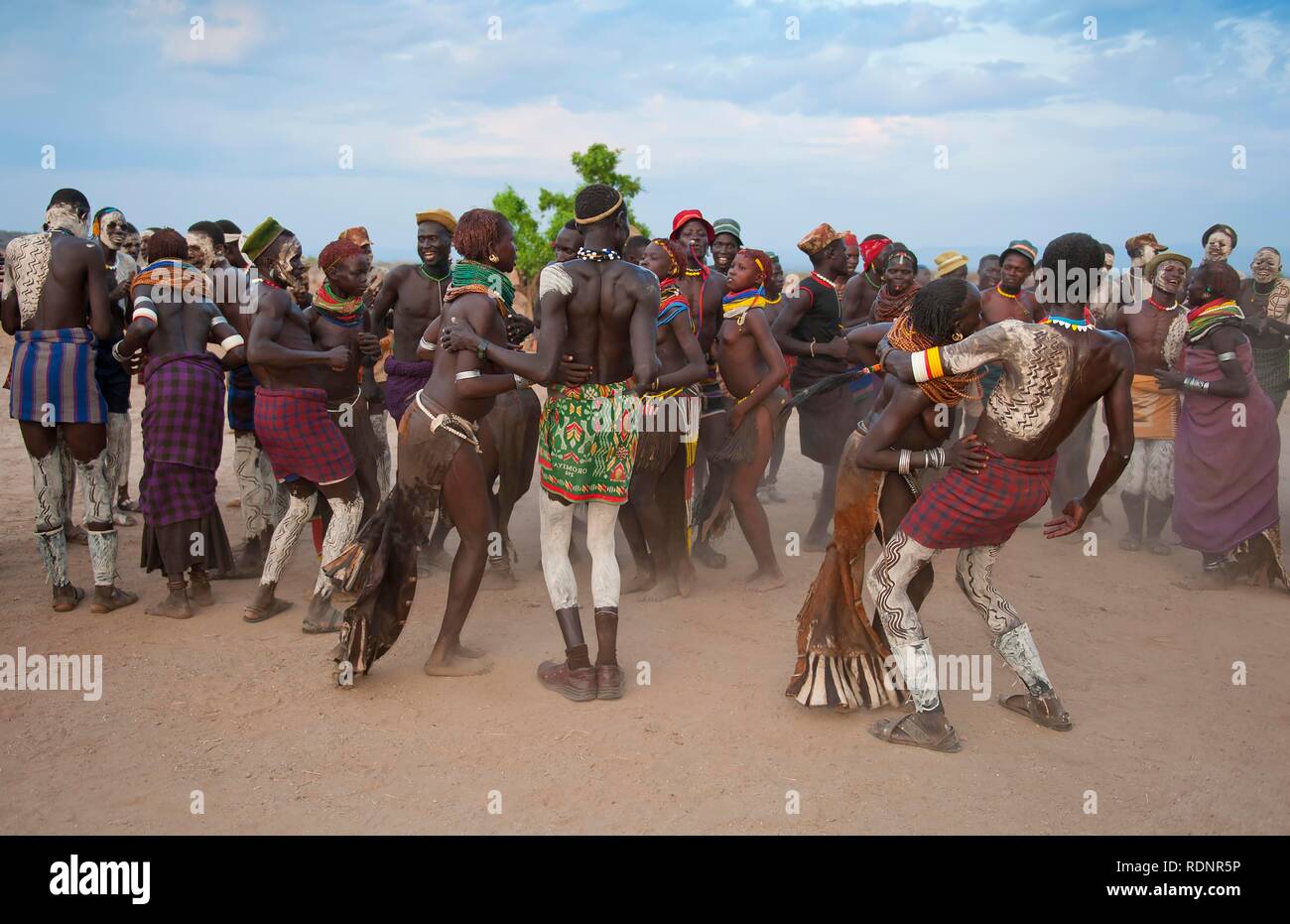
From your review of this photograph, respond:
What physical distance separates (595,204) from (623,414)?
927mm

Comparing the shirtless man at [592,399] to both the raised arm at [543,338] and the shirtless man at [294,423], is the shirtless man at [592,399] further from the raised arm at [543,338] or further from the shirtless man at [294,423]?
the shirtless man at [294,423]

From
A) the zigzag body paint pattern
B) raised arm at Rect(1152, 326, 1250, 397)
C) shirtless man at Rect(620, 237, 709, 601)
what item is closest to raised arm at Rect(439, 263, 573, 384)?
shirtless man at Rect(620, 237, 709, 601)

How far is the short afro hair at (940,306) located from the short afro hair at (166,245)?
4.13m

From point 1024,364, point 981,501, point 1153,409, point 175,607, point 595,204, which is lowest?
point 175,607

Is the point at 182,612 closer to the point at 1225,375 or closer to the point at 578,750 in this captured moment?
the point at 578,750

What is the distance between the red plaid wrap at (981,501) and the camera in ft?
12.4

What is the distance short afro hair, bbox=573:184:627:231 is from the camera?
171 inches

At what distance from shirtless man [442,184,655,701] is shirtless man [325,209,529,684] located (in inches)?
6.0

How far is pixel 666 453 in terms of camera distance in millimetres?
5512

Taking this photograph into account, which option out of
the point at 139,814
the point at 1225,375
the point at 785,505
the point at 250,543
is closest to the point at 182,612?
the point at 250,543

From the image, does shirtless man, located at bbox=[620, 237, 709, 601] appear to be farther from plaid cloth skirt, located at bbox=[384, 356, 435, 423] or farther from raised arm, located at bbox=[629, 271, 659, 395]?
plaid cloth skirt, located at bbox=[384, 356, 435, 423]

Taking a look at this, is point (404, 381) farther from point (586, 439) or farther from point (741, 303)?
point (586, 439)

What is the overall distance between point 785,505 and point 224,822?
5730 millimetres

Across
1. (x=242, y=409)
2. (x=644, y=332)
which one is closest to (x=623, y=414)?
(x=644, y=332)
